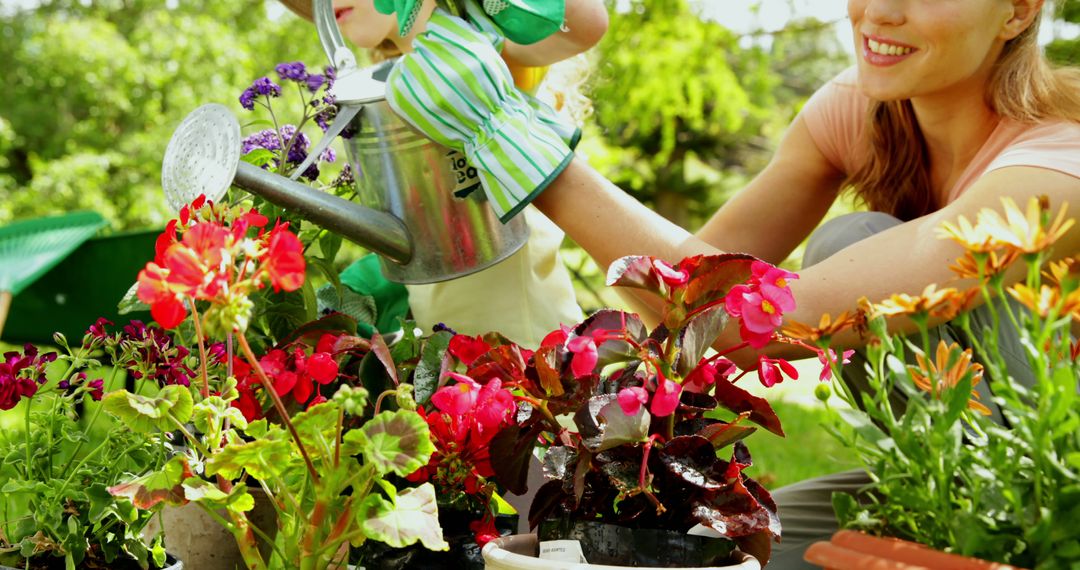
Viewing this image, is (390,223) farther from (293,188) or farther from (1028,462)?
(1028,462)

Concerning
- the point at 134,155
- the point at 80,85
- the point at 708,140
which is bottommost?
the point at 708,140

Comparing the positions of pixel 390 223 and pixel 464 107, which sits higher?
pixel 464 107

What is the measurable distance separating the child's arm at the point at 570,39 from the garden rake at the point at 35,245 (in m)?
1.76

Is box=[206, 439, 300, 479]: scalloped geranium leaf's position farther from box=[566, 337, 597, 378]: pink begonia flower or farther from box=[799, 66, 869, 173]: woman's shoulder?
box=[799, 66, 869, 173]: woman's shoulder

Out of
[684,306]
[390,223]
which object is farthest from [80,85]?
[684,306]

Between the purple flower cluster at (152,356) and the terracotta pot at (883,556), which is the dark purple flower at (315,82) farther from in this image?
the terracotta pot at (883,556)

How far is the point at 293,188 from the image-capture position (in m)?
1.26

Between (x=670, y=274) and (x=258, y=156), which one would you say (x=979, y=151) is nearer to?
(x=670, y=274)

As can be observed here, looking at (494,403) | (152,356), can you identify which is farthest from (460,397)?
(152,356)

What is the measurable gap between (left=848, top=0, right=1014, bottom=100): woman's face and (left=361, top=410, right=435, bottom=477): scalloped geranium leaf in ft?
2.76

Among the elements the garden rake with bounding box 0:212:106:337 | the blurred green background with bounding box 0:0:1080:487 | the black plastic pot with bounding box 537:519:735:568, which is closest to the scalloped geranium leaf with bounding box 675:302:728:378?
the black plastic pot with bounding box 537:519:735:568

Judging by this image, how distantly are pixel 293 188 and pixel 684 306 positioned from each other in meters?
0.57

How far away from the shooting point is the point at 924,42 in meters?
1.29

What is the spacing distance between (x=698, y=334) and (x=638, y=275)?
0.09m
